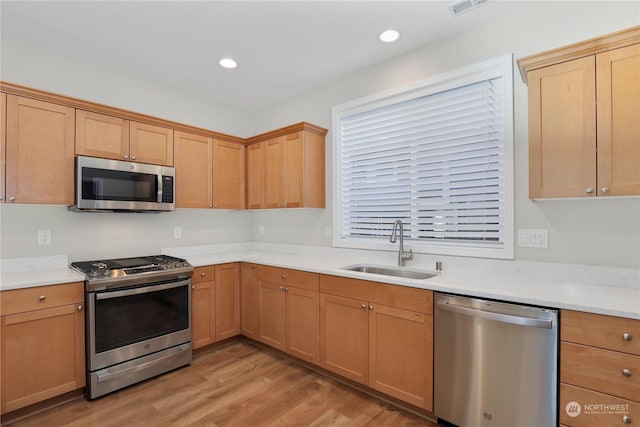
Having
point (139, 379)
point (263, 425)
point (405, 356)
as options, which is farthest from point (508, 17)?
point (139, 379)

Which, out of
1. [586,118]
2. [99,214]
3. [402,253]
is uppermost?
[586,118]

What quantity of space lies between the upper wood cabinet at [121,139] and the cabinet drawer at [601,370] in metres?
3.36

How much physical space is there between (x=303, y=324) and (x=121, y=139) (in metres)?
2.28

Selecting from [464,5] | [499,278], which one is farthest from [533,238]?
[464,5]

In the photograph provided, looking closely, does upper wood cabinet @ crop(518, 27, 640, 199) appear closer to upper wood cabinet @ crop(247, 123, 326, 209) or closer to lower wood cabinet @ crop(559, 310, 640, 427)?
lower wood cabinet @ crop(559, 310, 640, 427)

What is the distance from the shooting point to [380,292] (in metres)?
2.24

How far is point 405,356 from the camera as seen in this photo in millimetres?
2131

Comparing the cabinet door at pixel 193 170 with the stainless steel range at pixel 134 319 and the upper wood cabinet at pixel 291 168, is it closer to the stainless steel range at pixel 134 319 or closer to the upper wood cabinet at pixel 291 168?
the upper wood cabinet at pixel 291 168

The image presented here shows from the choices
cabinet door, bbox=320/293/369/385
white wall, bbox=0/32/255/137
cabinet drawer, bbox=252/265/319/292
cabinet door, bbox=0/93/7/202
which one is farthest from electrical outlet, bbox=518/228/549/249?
cabinet door, bbox=0/93/7/202

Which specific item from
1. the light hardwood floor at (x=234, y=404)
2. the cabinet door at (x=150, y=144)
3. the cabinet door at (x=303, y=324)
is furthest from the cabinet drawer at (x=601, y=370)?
the cabinet door at (x=150, y=144)

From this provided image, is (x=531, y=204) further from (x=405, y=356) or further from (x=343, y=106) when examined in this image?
(x=343, y=106)

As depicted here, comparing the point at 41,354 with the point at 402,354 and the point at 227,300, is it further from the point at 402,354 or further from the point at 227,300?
the point at 402,354

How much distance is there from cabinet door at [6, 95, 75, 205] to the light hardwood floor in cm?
155

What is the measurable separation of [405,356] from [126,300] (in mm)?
2141
